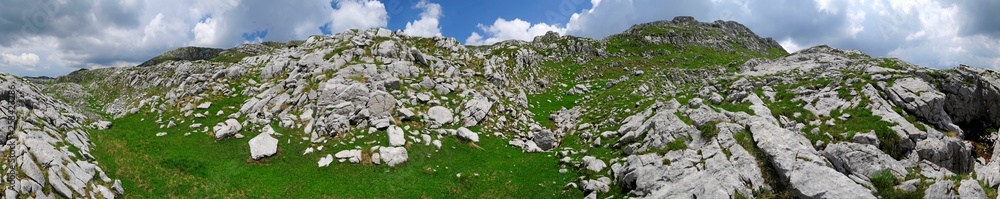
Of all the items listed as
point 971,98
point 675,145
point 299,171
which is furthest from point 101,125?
point 971,98

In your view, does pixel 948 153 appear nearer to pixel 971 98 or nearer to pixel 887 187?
pixel 887 187

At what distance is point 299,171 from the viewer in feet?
105

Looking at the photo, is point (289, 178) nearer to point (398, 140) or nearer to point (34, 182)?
point (398, 140)

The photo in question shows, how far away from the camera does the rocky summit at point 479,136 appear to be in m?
24.3

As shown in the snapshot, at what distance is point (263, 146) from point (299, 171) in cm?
560

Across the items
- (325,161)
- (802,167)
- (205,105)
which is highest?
(205,105)

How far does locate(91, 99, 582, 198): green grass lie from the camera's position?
2903 centimetres

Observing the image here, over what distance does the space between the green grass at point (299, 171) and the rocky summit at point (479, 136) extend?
0.58 feet

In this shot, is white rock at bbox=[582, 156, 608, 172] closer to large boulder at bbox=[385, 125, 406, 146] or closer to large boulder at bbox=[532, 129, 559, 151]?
large boulder at bbox=[532, 129, 559, 151]

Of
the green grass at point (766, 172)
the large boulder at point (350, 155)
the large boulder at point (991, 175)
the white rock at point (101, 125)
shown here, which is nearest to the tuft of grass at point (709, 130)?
the green grass at point (766, 172)

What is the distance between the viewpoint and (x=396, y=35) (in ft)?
207

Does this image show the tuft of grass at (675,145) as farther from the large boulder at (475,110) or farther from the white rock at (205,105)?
the white rock at (205,105)

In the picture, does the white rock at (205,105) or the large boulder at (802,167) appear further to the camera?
the white rock at (205,105)

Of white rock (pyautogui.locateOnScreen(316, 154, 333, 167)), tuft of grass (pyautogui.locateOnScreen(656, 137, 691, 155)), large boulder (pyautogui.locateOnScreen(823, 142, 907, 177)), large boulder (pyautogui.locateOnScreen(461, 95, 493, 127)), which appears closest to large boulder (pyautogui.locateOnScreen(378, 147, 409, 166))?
white rock (pyautogui.locateOnScreen(316, 154, 333, 167))
